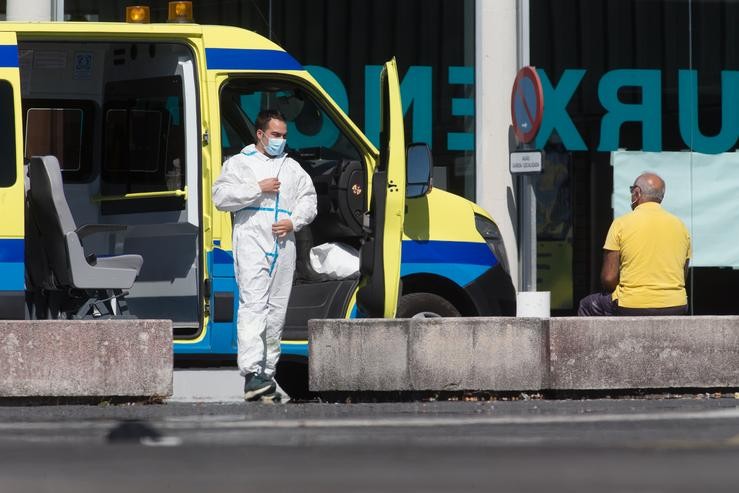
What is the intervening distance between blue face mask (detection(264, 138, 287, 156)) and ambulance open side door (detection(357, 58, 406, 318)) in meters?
0.78

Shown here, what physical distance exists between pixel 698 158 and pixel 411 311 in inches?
229

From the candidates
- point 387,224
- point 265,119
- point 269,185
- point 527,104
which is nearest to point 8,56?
point 265,119

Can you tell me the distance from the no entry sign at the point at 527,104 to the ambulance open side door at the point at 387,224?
3933 mm

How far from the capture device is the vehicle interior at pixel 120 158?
9859 mm

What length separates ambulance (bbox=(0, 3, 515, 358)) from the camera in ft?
30.1

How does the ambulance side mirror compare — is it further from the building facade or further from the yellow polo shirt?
the building facade

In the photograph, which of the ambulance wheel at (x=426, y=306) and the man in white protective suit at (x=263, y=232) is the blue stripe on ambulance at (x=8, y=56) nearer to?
the man in white protective suit at (x=263, y=232)

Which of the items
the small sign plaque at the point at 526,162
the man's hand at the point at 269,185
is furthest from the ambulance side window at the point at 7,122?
the small sign plaque at the point at 526,162

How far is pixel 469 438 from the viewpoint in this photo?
6883 mm

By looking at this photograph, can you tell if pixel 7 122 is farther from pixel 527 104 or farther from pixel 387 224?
pixel 527 104

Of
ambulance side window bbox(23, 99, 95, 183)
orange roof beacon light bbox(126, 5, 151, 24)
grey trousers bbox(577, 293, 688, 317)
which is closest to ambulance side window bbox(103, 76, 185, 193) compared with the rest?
ambulance side window bbox(23, 99, 95, 183)

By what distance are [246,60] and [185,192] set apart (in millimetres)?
938

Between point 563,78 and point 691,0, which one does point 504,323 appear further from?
point 691,0

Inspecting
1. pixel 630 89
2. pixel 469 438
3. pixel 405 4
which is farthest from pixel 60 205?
pixel 630 89
